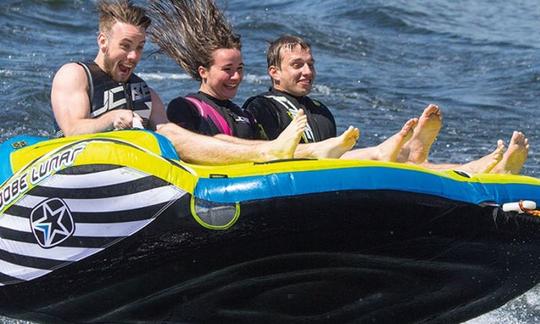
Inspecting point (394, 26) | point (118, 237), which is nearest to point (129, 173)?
point (118, 237)

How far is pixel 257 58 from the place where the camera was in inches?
450

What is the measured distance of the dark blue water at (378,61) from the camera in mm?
9164

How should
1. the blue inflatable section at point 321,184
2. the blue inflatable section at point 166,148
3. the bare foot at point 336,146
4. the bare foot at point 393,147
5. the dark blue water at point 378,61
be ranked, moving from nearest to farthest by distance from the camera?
the blue inflatable section at point 321,184
the blue inflatable section at point 166,148
the bare foot at point 336,146
the bare foot at point 393,147
the dark blue water at point 378,61

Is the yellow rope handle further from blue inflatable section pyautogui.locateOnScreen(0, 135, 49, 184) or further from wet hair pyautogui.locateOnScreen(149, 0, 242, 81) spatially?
blue inflatable section pyautogui.locateOnScreen(0, 135, 49, 184)

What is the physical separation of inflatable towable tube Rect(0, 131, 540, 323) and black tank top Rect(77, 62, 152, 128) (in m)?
0.42

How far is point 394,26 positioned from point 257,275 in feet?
30.5

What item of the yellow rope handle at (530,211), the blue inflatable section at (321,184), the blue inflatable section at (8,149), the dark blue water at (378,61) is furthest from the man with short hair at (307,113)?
the dark blue water at (378,61)

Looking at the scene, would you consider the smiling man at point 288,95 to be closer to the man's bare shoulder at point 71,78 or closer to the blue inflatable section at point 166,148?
the man's bare shoulder at point 71,78

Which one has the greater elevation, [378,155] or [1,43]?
[1,43]

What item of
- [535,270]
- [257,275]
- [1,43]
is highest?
[1,43]

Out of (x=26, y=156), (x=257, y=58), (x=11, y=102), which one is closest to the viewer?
(x=26, y=156)

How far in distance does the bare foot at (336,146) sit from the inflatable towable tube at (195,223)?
0.19m

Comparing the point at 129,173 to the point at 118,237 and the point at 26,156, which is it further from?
the point at 26,156

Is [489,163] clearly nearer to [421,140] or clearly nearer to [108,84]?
[421,140]
